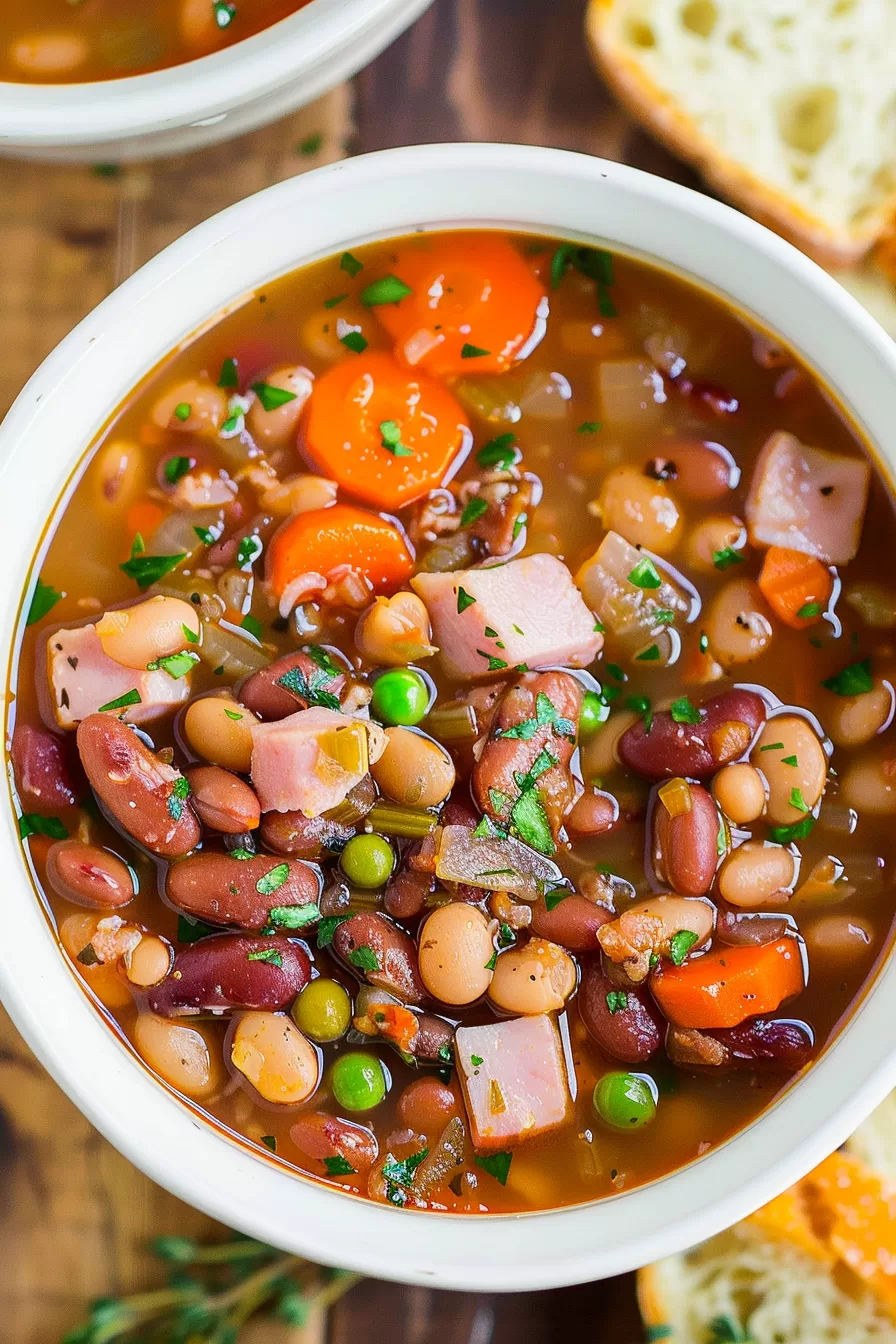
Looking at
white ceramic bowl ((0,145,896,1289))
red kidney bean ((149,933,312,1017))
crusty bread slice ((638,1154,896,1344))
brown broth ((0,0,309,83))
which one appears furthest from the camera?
crusty bread slice ((638,1154,896,1344))

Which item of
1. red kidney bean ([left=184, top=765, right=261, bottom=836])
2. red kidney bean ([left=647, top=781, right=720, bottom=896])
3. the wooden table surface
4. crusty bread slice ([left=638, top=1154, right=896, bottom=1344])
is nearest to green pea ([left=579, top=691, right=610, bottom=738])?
red kidney bean ([left=647, top=781, right=720, bottom=896])

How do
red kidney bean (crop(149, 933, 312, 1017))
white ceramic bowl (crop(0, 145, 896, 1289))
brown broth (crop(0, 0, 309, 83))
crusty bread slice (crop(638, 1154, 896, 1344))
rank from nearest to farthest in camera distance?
white ceramic bowl (crop(0, 145, 896, 1289)) → red kidney bean (crop(149, 933, 312, 1017)) → brown broth (crop(0, 0, 309, 83)) → crusty bread slice (crop(638, 1154, 896, 1344))

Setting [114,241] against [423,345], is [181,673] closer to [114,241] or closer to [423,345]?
[423,345]

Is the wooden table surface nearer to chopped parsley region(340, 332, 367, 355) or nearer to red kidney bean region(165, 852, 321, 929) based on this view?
chopped parsley region(340, 332, 367, 355)

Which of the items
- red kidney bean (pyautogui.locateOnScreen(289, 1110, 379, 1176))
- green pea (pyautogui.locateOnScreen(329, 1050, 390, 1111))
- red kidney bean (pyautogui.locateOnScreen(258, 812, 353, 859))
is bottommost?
red kidney bean (pyautogui.locateOnScreen(289, 1110, 379, 1176))

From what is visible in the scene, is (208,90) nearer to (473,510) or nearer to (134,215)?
(134,215)

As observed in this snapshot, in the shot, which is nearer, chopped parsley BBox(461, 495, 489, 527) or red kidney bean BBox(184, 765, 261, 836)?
red kidney bean BBox(184, 765, 261, 836)

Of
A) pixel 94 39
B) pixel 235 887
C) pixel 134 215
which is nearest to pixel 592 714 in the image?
pixel 235 887

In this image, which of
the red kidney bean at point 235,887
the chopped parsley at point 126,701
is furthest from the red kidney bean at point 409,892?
the chopped parsley at point 126,701
